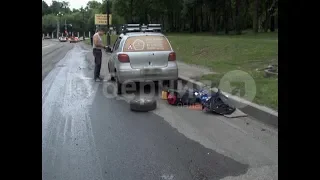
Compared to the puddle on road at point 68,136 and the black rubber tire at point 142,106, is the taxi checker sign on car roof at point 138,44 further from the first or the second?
the black rubber tire at point 142,106

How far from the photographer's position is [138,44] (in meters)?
11.0

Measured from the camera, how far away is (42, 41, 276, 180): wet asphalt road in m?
4.87

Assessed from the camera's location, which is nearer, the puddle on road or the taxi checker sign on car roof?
the puddle on road

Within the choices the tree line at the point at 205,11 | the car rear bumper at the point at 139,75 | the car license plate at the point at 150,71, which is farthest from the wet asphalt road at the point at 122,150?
the tree line at the point at 205,11

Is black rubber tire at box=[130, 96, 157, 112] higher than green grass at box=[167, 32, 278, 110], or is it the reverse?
green grass at box=[167, 32, 278, 110]

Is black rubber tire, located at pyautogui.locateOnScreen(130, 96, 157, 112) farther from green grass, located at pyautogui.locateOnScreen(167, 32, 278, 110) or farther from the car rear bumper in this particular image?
green grass, located at pyautogui.locateOnScreen(167, 32, 278, 110)

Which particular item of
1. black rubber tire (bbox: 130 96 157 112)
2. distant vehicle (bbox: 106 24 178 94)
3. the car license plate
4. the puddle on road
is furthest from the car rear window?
black rubber tire (bbox: 130 96 157 112)

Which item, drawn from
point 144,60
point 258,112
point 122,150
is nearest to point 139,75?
point 144,60

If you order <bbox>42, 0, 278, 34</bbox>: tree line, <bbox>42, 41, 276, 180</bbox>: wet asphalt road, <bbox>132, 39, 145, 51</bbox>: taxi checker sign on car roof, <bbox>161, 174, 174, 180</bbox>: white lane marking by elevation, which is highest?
<bbox>42, 0, 278, 34</bbox>: tree line

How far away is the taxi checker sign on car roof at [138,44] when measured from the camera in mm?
10984
